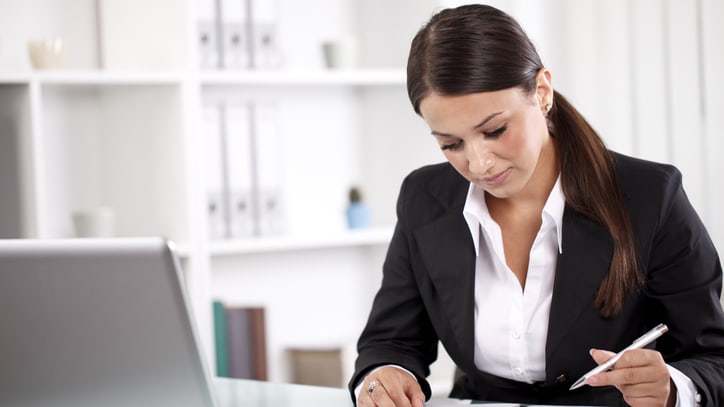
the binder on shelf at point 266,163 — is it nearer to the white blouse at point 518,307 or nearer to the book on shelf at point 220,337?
the book on shelf at point 220,337

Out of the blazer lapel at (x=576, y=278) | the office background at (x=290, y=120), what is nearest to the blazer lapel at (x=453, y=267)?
the blazer lapel at (x=576, y=278)

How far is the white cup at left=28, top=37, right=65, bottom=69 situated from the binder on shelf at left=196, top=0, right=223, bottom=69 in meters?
0.39

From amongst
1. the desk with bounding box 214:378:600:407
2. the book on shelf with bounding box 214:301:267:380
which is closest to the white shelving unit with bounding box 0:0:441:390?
the book on shelf with bounding box 214:301:267:380

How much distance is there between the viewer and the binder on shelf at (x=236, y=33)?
2721 millimetres

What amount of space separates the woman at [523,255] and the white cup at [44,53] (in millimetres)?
1322

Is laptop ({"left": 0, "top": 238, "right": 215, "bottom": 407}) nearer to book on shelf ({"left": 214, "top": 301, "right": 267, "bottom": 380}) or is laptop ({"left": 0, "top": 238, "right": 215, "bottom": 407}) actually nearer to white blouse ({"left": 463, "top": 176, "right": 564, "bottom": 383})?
white blouse ({"left": 463, "top": 176, "right": 564, "bottom": 383})

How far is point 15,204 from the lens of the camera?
8.32 ft

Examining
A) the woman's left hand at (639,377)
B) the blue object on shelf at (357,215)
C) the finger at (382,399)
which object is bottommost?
the finger at (382,399)

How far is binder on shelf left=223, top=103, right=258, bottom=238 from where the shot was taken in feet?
8.99

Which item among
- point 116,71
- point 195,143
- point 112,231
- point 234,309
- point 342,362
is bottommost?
point 342,362

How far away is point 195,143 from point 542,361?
138 centimetres

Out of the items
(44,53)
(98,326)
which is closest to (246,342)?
(44,53)

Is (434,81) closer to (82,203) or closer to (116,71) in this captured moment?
(116,71)

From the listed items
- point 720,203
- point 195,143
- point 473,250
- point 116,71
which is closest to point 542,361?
point 473,250
